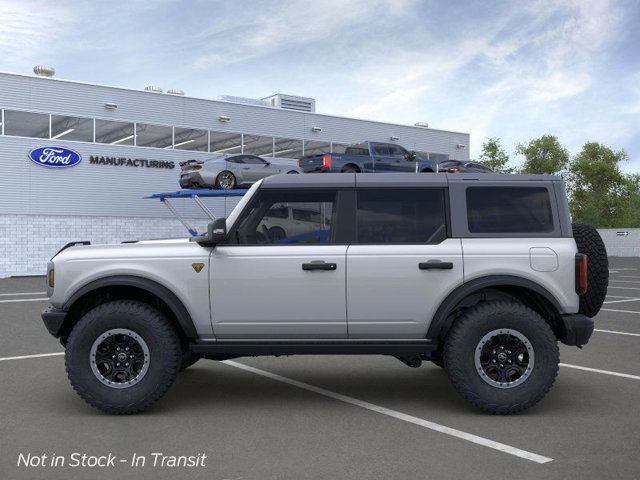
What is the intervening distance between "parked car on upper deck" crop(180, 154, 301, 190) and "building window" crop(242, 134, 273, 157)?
372 inches

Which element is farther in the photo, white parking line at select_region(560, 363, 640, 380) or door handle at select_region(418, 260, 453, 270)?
white parking line at select_region(560, 363, 640, 380)

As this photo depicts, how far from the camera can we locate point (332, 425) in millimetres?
5391

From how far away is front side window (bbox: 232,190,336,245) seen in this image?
232 inches

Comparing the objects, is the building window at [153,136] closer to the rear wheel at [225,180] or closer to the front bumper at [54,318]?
the rear wheel at [225,180]

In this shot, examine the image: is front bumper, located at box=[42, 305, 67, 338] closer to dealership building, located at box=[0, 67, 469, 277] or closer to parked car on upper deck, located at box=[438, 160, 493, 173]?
parked car on upper deck, located at box=[438, 160, 493, 173]

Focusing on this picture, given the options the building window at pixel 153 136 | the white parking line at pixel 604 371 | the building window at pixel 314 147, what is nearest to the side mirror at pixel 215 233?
the white parking line at pixel 604 371

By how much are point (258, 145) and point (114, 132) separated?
7.17 metres

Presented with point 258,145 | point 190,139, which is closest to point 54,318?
point 190,139

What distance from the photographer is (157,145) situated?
105 feet

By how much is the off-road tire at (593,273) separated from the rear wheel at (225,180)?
62.8 feet

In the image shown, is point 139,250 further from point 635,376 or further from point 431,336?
point 635,376

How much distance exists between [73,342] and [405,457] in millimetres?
2873

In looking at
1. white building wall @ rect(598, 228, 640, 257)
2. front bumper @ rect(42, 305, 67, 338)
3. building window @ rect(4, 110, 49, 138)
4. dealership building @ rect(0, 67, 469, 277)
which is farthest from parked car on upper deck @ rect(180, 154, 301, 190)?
white building wall @ rect(598, 228, 640, 257)

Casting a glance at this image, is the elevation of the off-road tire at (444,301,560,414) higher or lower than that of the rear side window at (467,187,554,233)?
lower
